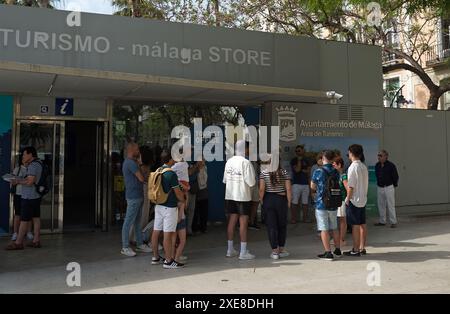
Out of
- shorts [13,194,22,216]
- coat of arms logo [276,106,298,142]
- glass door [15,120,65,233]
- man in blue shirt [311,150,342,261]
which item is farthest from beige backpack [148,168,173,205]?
coat of arms logo [276,106,298,142]

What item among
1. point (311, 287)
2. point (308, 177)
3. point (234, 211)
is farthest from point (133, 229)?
point (308, 177)

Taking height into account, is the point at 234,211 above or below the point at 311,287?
above

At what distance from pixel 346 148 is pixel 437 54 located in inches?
661

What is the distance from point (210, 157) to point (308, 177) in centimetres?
232

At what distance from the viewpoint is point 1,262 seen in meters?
6.88

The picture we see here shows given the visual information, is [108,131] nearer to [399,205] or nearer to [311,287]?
[311,287]

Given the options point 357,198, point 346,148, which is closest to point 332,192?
point 357,198

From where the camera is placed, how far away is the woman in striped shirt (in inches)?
274

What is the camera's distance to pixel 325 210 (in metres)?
6.94

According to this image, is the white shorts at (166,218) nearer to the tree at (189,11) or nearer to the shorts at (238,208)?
the shorts at (238,208)

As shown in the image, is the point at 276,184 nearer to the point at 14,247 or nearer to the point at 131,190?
the point at 131,190

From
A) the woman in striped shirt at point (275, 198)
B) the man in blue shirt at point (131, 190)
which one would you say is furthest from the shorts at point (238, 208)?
the man in blue shirt at point (131, 190)

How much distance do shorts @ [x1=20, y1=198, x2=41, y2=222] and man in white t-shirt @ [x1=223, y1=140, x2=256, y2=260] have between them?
335 cm

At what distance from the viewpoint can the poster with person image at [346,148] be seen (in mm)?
11039
